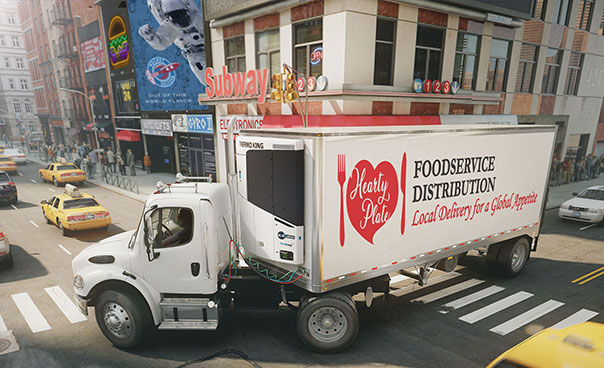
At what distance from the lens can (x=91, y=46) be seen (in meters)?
39.2

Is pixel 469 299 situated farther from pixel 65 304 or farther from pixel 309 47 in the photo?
pixel 309 47

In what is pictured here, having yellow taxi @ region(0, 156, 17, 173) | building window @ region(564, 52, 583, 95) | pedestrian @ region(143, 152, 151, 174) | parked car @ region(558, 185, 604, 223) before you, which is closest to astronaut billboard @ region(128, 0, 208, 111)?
pedestrian @ region(143, 152, 151, 174)

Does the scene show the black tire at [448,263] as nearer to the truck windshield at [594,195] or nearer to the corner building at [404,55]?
the corner building at [404,55]

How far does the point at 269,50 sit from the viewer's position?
17562 millimetres

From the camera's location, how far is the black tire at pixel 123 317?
7.11m

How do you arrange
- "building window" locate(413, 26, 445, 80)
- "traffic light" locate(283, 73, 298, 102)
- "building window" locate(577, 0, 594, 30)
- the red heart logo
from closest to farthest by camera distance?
the red heart logo → "traffic light" locate(283, 73, 298, 102) → "building window" locate(413, 26, 445, 80) → "building window" locate(577, 0, 594, 30)

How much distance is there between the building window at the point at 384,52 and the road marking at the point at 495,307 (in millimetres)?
9789

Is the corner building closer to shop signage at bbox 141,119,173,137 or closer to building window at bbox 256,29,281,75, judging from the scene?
building window at bbox 256,29,281,75

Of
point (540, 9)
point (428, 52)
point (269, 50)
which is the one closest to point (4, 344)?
point (269, 50)

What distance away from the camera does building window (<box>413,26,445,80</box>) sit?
16000 mm

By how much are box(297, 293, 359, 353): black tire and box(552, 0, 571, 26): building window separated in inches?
1054

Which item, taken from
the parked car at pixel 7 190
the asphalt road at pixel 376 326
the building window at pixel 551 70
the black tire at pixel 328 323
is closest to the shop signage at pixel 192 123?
the parked car at pixel 7 190

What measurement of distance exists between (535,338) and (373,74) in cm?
1201

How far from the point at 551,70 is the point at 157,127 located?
31.4m
